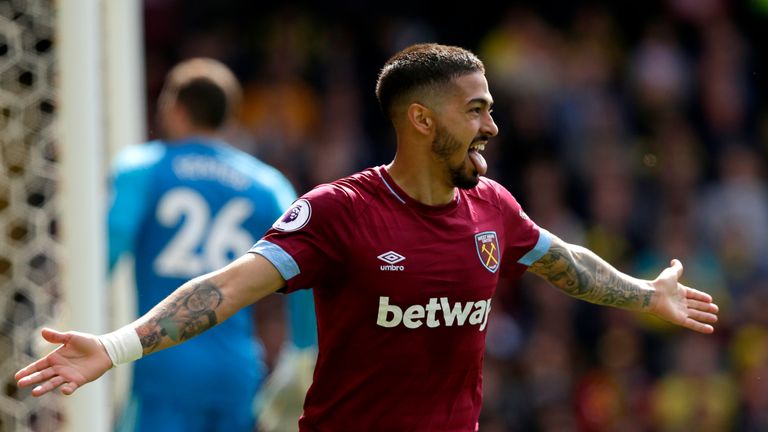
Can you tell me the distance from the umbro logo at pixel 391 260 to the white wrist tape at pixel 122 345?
2.67ft

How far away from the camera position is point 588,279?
15.0 ft

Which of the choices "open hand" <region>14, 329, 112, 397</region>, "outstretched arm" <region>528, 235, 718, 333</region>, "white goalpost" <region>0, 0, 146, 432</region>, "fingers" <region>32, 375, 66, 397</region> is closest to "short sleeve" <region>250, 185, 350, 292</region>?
"open hand" <region>14, 329, 112, 397</region>

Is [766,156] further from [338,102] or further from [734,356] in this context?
[338,102]

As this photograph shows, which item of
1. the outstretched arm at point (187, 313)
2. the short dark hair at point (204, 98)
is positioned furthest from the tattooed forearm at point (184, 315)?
the short dark hair at point (204, 98)

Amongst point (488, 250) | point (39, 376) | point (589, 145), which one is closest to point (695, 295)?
point (488, 250)

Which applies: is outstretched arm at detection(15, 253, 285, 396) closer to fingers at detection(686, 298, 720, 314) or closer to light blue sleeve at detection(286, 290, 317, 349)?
fingers at detection(686, 298, 720, 314)

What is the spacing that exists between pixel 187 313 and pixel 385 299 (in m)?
0.64

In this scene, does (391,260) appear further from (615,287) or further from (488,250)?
(615,287)

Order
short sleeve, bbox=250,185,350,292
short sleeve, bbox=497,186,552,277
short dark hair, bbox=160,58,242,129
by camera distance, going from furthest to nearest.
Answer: short dark hair, bbox=160,58,242,129 → short sleeve, bbox=497,186,552,277 → short sleeve, bbox=250,185,350,292

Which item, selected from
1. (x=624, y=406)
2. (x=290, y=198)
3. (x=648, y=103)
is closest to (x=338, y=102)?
(x=648, y=103)

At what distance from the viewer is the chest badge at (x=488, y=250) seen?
4223 millimetres

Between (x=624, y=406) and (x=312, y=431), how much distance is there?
6839 mm

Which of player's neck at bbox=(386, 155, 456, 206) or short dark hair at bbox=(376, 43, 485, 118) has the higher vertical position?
short dark hair at bbox=(376, 43, 485, 118)

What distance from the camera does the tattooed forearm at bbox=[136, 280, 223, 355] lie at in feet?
12.5
